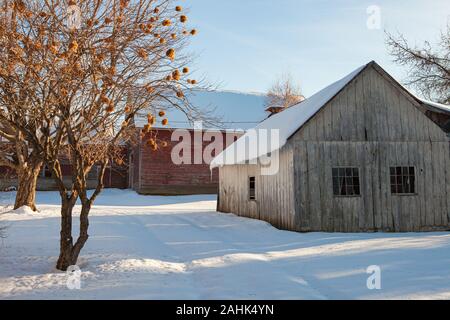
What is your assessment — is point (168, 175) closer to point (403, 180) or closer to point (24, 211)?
point (24, 211)

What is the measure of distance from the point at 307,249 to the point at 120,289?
5174 millimetres

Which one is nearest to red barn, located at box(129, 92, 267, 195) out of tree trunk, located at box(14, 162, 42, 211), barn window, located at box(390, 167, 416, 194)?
tree trunk, located at box(14, 162, 42, 211)

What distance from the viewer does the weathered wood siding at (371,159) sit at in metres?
13.0

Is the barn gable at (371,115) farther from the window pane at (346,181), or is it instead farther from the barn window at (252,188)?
the barn window at (252,188)

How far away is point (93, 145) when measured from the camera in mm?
8922

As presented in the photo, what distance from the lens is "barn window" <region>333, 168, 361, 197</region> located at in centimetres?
1321

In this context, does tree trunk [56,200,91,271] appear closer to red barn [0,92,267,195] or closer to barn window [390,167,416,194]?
barn window [390,167,416,194]

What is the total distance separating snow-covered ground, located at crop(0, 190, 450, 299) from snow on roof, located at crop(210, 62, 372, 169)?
313 centimetres

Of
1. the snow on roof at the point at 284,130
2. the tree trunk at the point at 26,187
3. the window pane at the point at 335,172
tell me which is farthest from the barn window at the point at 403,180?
the tree trunk at the point at 26,187

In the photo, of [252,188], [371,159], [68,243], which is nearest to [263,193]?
[252,188]

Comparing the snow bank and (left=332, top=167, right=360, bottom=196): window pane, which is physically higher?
(left=332, top=167, right=360, bottom=196): window pane

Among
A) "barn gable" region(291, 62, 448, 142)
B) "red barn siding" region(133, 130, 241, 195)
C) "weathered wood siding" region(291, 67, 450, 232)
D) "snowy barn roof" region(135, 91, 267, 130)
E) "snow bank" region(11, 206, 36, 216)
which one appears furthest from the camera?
"snowy barn roof" region(135, 91, 267, 130)
